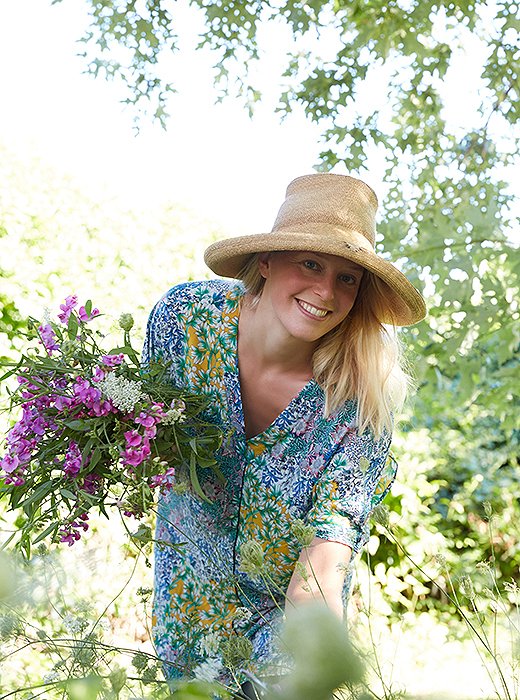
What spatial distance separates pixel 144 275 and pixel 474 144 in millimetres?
2080

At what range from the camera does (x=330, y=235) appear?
2.01 metres

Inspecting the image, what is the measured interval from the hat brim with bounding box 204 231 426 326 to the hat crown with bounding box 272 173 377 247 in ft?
0.27

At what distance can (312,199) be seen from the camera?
85.8 inches

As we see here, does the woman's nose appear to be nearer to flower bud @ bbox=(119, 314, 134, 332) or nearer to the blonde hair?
the blonde hair

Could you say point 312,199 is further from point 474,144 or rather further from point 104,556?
point 104,556

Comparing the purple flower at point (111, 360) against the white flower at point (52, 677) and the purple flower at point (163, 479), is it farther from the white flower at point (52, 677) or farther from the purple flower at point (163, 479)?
the white flower at point (52, 677)

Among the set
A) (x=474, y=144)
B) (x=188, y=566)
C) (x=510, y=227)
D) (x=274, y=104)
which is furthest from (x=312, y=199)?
(x=474, y=144)

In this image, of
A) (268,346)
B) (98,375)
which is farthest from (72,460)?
(268,346)

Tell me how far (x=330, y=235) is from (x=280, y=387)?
0.43m

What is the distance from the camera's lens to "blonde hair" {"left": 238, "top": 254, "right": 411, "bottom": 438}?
2096 mm

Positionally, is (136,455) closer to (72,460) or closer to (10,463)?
(72,460)

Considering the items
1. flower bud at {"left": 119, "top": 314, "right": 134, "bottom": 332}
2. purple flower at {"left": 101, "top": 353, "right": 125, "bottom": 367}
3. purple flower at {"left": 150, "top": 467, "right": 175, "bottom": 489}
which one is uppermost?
flower bud at {"left": 119, "top": 314, "right": 134, "bottom": 332}

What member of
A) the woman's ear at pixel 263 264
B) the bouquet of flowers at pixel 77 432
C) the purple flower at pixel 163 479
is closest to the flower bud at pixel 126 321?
the bouquet of flowers at pixel 77 432

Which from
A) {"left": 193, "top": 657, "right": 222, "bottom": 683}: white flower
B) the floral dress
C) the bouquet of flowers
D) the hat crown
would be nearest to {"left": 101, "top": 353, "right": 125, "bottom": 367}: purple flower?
the bouquet of flowers
